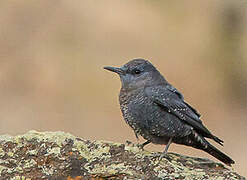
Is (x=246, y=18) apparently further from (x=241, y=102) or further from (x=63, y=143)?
(x=63, y=143)

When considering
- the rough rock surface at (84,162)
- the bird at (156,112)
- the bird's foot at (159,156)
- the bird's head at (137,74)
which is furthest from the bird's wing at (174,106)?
the bird's foot at (159,156)

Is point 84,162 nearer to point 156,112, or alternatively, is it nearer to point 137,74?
point 156,112

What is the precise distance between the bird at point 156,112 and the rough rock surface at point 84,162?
1.60ft

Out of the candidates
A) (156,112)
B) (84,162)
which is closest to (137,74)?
(156,112)

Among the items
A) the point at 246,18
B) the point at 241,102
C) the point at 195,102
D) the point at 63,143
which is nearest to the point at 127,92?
the point at 63,143

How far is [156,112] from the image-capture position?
6.50 m

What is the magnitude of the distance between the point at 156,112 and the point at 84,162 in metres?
1.31

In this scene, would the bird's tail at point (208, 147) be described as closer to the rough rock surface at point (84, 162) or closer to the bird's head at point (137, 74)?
the rough rock surface at point (84, 162)

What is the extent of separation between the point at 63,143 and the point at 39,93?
8.25 meters

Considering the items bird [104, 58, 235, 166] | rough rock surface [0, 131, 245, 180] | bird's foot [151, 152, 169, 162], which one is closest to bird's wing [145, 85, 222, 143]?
bird [104, 58, 235, 166]

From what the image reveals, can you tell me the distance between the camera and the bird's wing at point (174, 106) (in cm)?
658

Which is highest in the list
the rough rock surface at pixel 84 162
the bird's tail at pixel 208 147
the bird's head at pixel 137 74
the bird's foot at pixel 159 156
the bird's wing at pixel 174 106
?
the bird's head at pixel 137 74

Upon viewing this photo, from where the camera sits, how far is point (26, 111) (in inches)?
529

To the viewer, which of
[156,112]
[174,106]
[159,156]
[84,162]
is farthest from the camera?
[174,106]
